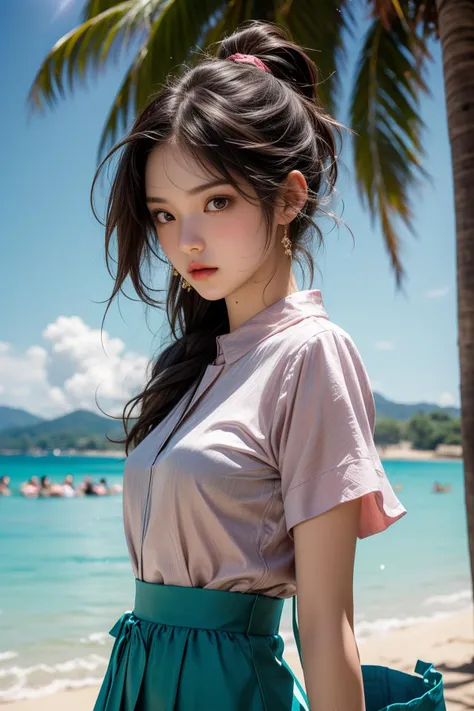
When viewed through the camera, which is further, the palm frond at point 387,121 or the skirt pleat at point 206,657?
the palm frond at point 387,121

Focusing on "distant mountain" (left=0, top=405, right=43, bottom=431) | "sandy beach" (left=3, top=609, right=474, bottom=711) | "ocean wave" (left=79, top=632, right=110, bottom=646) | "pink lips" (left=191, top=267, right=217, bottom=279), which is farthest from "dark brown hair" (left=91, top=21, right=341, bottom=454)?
"distant mountain" (left=0, top=405, right=43, bottom=431)

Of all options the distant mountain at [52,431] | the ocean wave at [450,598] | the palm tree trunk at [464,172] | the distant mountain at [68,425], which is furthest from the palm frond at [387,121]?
the distant mountain at [68,425]

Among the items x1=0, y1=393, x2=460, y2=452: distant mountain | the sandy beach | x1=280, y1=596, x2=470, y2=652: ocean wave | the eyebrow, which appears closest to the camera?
the eyebrow

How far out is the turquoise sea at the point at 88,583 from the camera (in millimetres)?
7957

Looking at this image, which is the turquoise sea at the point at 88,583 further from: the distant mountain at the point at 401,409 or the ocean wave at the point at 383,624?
the distant mountain at the point at 401,409

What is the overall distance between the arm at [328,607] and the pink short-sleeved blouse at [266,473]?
1.2 inches

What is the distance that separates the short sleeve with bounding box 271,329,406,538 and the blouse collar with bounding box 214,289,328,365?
0.48ft

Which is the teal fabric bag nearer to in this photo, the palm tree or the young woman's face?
the young woman's face

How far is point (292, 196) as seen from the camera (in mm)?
1431

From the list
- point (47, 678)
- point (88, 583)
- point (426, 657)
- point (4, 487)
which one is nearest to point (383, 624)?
point (426, 657)

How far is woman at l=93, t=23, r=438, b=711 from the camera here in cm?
114

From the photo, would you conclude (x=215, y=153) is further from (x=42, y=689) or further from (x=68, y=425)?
(x=68, y=425)

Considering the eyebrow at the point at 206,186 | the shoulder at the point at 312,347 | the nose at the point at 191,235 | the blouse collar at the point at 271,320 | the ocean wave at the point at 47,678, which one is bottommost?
the ocean wave at the point at 47,678

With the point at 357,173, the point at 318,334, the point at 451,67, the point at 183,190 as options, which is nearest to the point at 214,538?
the point at 318,334
